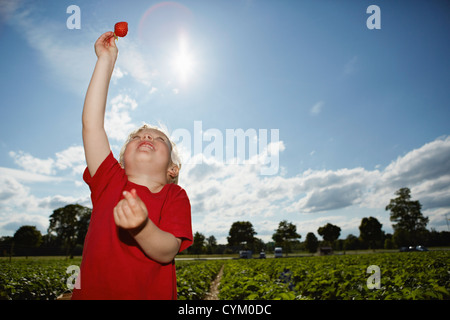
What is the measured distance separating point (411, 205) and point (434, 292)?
257ft

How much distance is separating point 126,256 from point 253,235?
9473 cm

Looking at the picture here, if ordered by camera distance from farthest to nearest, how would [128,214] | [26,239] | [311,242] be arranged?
[311,242]
[26,239]
[128,214]

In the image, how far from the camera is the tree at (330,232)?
8434cm

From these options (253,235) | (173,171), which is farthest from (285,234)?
(173,171)

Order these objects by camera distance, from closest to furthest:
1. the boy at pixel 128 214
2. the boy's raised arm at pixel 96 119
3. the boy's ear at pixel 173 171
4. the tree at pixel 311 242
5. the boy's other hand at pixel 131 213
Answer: the boy's other hand at pixel 131 213, the boy at pixel 128 214, the boy's raised arm at pixel 96 119, the boy's ear at pixel 173 171, the tree at pixel 311 242

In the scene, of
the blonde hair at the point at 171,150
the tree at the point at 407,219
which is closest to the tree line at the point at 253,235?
the tree at the point at 407,219

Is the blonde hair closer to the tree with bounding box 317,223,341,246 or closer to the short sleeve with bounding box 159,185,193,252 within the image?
the short sleeve with bounding box 159,185,193,252

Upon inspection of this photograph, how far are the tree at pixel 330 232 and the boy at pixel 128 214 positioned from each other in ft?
310

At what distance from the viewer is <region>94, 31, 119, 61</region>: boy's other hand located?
1.43m

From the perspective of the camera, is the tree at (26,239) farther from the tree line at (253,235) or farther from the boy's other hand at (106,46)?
the boy's other hand at (106,46)

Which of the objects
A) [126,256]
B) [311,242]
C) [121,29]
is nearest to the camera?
[126,256]

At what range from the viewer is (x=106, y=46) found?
57.7 inches

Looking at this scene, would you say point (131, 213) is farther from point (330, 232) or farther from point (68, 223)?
point (330, 232)
